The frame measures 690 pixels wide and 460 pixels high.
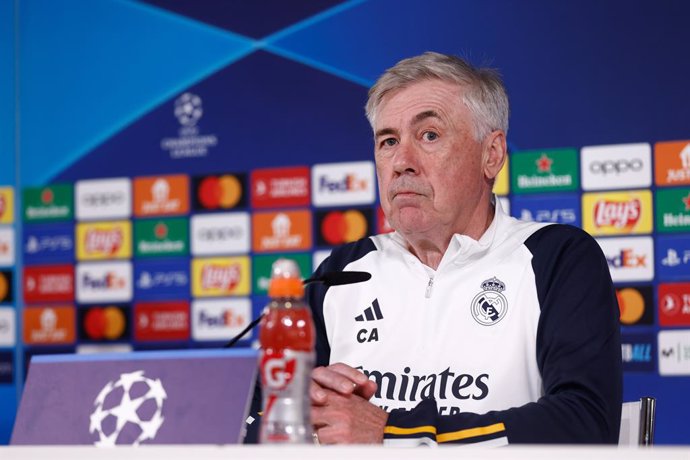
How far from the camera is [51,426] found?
1.10 m

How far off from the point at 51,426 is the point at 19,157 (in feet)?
7.90

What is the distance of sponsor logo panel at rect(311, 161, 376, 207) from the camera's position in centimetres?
296

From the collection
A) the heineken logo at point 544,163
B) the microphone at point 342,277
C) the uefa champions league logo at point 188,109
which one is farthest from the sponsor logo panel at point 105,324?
the microphone at point 342,277

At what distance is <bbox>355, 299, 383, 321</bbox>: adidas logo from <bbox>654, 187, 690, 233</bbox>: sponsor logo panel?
1.19m

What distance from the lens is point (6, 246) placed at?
329 centimetres

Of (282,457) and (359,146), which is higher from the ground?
(359,146)

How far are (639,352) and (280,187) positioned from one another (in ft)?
4.06

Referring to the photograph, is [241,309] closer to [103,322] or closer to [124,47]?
[103,322]

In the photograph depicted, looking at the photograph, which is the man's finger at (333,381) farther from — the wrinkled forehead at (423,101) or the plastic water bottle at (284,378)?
the wrinkled forehead at (423,101)

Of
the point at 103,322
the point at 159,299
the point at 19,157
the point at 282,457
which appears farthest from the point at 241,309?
the point at 282,457

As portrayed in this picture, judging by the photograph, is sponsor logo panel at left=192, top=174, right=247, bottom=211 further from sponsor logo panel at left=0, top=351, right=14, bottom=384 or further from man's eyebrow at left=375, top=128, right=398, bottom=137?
man's eyebrow at left=375, top=128, right=398, bottom=137

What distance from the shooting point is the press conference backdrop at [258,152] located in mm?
2686

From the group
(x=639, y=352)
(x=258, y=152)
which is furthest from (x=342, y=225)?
(x=639, y=352)

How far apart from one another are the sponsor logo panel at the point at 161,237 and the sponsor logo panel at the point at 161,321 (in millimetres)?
177
